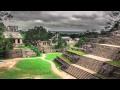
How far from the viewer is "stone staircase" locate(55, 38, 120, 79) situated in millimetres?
16786

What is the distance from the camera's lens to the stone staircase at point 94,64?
55.1 feet

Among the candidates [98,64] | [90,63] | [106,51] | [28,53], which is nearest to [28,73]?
[90,63]

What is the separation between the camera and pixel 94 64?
1880 cm

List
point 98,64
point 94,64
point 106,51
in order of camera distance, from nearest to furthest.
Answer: point 98,64, point 94,64, point 106,51

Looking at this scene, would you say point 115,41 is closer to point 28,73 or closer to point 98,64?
point 98,64

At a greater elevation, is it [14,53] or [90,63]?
[90,63]

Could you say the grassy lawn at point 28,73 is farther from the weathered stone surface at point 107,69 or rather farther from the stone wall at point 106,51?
the stone wall at point 106,51

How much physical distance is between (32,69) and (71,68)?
4.30m

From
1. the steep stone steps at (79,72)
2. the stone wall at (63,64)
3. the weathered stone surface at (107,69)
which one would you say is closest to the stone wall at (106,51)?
the weathered stone surface at (107,69)

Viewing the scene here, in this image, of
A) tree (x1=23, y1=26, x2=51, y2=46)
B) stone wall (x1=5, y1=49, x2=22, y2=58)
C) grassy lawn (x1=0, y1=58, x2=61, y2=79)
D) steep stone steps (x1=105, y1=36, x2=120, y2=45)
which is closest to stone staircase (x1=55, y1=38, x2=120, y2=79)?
steep stone steps (x1=105, y1=36, x2=120, y2=45)

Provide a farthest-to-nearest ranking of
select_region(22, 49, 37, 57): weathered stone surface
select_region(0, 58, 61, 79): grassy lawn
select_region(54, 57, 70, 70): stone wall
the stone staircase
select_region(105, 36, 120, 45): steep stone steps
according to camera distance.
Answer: select_region(22, 49, 37, 57): weathered stone surface < select_region(105, 36, 120, 45): steep stone steps < select_region(54, 57, 70, 70): stone wall < select_region(0, 58, 61, 79): grassy lawn < the stone staircase

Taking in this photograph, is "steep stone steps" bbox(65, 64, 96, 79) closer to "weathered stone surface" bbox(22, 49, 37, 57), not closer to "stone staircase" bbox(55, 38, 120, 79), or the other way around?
"stone staircase" bbox(55, 38, 120, 79)

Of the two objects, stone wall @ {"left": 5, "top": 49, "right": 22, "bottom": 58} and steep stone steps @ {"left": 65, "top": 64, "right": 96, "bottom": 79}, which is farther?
stone wall @ {"left": 5, "top": 49, "right": 22, "bottom": 58}
